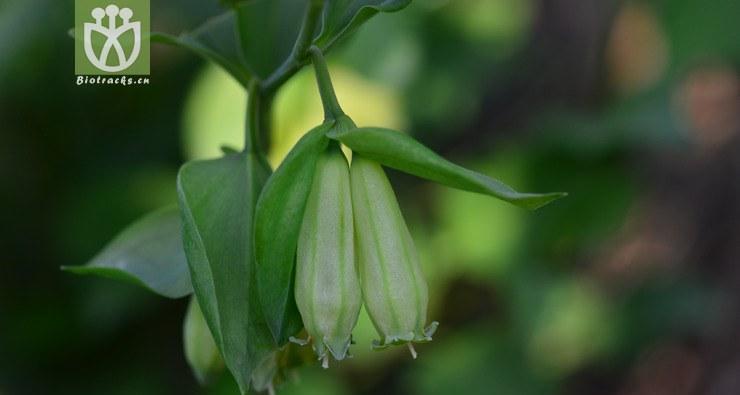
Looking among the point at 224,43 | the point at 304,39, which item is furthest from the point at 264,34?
the point at 304,39

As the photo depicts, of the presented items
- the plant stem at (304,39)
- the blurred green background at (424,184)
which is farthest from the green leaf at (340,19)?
the blurred green background at (424,184)

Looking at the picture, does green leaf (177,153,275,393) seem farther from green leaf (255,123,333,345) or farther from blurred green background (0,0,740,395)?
blurred green background (0,0,740,395)

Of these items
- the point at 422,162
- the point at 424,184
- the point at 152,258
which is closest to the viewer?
the point at 422,162

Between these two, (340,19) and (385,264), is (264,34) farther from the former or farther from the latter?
(385,264)

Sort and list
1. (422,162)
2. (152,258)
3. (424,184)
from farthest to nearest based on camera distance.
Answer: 1. (424,184)
2. (152,258)
3. (422,162)

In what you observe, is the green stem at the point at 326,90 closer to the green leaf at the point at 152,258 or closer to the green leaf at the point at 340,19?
the green leaf at the point at 340,19

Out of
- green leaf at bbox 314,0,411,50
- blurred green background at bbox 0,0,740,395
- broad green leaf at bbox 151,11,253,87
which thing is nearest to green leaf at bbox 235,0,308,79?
broad green leaf at bbox 151,11,253,87

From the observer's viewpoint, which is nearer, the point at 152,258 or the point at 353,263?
the point at 353,263
